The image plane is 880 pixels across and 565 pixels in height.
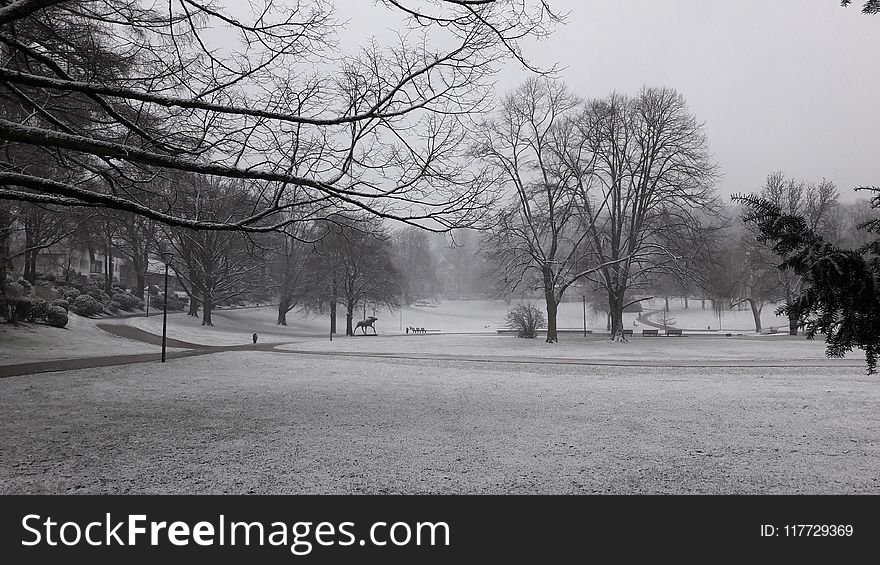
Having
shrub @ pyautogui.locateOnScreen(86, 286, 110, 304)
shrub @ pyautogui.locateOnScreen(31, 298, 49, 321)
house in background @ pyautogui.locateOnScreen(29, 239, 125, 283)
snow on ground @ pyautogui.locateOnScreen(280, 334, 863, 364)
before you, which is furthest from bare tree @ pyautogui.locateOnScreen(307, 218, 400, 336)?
shrub @ pyautogui.locateOnScreen(31, 298, 49, 321)

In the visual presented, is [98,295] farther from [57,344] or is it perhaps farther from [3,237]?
[3,237]

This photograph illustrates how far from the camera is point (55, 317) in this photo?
88.9 ft

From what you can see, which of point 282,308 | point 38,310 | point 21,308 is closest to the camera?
point 21,308

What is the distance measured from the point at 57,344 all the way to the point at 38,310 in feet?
20.0

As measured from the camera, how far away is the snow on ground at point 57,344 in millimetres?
18464

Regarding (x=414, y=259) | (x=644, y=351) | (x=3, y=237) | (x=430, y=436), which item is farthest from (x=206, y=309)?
(x=414, y=259)

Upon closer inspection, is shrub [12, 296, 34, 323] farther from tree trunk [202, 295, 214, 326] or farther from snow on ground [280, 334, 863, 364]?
tree trunk [202, 295, 214, 326]

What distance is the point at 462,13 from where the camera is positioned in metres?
7.59

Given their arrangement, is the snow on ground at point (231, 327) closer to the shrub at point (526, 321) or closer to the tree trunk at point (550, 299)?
the shrub at point (526, 321)

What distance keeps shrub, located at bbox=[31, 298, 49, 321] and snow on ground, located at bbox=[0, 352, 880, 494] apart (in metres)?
16.7

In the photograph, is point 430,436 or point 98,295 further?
point 98,295

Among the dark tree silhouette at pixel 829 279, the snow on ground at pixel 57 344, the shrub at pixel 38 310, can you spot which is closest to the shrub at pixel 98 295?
the snow on ground at pixel 57 344
